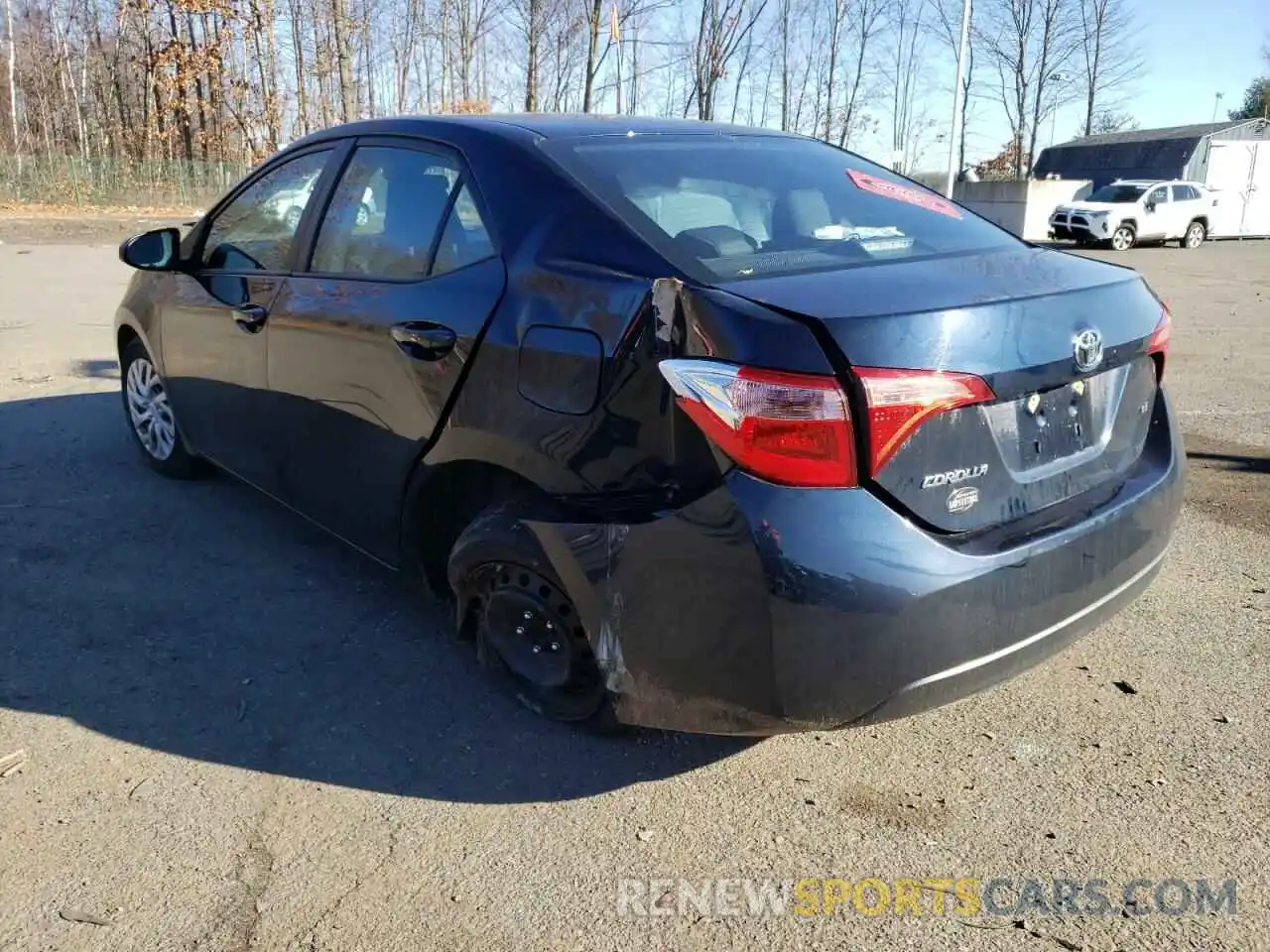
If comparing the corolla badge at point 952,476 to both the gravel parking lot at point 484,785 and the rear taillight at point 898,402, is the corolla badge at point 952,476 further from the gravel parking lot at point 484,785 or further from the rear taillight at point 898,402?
the gravel parking lot at point 484,785

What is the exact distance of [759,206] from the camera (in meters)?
2.97

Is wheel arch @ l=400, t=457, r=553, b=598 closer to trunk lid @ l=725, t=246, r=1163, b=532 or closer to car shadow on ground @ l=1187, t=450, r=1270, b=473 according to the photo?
trunk lid @ l=725, t=246, r=1163, b=532

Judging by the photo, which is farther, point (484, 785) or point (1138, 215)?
point (1138, 215)

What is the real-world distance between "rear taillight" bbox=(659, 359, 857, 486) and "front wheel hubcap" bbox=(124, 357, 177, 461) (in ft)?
11.8

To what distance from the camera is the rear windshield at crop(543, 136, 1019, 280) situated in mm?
2615

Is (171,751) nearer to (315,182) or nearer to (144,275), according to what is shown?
(315,182)

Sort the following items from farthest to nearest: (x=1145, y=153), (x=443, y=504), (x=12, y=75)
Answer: (x=12, y=75), (x=1145, y=153), (x=443, y=504)

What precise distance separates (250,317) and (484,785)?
206 centimetres

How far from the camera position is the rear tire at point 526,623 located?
271 cm

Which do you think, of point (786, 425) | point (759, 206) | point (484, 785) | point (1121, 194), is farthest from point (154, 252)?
point (1121, 194)

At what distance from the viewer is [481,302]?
280cm

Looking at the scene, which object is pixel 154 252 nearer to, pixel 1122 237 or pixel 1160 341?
pixel 1160 341

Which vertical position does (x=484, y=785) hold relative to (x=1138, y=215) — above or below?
below

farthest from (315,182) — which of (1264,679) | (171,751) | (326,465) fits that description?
(1264,679)
